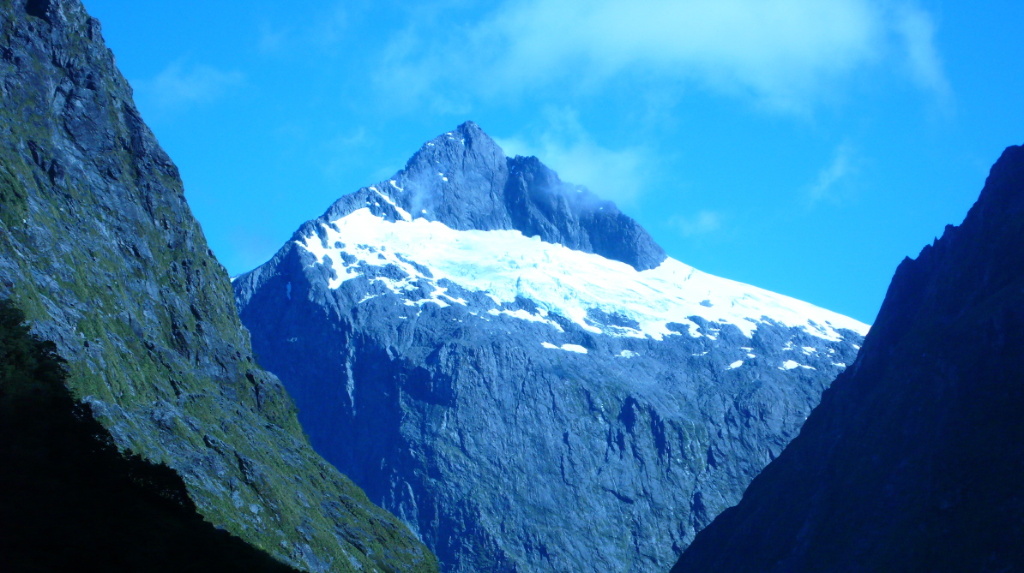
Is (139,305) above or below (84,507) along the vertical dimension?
above

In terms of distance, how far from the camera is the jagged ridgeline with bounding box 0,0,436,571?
13288 centimetres

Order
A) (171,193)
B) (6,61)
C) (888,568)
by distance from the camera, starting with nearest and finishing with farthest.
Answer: (6,61), (888,568), (171,193)

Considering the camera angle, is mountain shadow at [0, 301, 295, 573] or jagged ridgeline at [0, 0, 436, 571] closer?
mountain shadow at [0, 301, 295, 573]

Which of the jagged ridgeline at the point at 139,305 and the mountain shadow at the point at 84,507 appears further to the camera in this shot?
the jagged ridgeline at the point at 139,305

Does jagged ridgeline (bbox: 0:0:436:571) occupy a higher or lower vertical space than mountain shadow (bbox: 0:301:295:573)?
higher

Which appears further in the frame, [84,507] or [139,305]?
[139,305]

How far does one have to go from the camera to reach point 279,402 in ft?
622

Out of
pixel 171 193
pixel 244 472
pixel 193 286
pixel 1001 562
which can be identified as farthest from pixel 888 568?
pixel 171 193

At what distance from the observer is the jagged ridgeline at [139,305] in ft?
436

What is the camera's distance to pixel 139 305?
530 ft

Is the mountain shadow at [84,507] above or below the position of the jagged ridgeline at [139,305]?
below

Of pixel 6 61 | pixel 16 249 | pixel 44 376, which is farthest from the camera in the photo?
pixel 6 61

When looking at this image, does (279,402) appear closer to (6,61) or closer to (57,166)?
(57,166)

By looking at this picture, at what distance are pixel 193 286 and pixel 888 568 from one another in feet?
401
